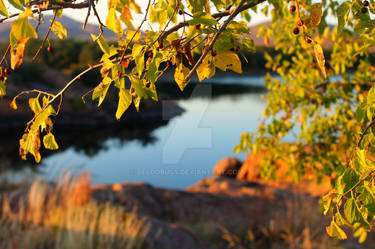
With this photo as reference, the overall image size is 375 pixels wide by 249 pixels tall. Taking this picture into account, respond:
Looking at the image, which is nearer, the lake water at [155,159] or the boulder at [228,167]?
the lake water at [155,159]

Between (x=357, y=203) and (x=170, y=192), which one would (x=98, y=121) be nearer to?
(x=170, y=192)

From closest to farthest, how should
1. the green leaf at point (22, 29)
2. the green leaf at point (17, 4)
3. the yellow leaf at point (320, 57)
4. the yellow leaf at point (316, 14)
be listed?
the green leaf at point (22, 29) → the green leaf at point (17, 4) → the yellow leaf at point (320, 57) → the yellow leaf at point (316, 14)

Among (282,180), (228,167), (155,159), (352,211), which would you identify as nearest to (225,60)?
(352,211)

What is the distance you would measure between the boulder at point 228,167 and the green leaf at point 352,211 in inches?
421

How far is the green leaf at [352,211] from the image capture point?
1294 mm

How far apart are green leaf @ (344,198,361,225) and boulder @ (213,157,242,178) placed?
421 inches

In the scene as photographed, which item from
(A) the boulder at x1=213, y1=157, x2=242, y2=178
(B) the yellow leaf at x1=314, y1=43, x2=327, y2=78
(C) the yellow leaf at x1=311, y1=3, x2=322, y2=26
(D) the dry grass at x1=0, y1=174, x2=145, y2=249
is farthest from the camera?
(A) the boulder at x1=213, y1=157, x2=242, y2=178

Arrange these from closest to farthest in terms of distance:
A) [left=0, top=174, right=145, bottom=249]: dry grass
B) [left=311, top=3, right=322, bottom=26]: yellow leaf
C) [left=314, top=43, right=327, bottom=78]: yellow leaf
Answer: [left=314, top=43, right=327, bottom=78]: yellow leaf < [left=311, top=3, right=322, bottom=26]: yellow leaf < [left=0, top=174, right=145, bottom=249]: dry grass

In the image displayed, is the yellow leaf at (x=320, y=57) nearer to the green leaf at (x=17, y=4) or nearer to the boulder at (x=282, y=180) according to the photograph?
the green leaf at (x=17, y=4)

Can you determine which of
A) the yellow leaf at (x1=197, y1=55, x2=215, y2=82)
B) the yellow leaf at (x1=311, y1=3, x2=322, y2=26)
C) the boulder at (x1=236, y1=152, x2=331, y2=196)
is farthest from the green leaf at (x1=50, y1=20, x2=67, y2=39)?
the boulder at (x1=236, y1=152, x2=331, y2=196)

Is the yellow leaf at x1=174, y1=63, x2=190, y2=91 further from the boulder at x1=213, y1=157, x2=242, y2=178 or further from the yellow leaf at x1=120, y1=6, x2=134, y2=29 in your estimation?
the boulder at x1=213, y1=157, x2=242, y2=178

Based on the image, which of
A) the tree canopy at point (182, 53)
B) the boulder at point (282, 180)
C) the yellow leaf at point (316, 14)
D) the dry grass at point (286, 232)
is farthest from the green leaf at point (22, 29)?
the boulder at point (282, 180)

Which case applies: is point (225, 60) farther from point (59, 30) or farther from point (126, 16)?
point (59, 30)

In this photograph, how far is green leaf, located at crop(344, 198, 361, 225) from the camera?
1294 millimetres
